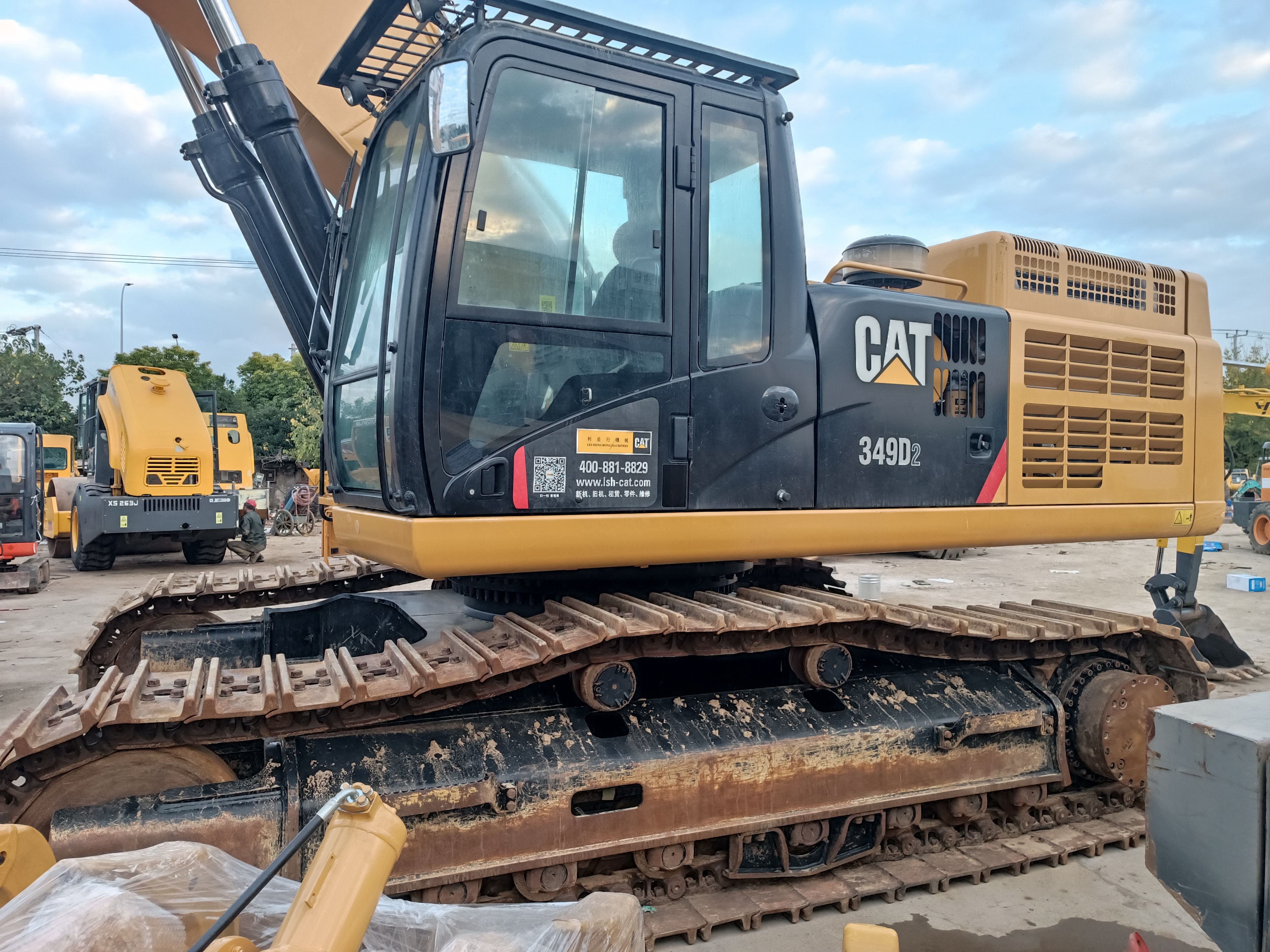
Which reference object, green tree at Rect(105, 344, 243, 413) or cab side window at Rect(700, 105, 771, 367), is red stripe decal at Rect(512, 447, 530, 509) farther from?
green tree at Rect(105, 344, 243, 413)

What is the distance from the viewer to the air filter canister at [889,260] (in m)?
4.46

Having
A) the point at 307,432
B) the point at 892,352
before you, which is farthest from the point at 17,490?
the point at 307,432

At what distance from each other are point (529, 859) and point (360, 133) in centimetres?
415

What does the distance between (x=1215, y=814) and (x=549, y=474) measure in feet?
6.93

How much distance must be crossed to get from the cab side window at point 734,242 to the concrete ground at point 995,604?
90.4 inches

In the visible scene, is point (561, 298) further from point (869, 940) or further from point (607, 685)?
point (869, 940)

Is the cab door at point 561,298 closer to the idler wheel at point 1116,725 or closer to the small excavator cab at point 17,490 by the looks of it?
the idler wheel at point 1116,725

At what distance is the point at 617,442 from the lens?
3.22 meters

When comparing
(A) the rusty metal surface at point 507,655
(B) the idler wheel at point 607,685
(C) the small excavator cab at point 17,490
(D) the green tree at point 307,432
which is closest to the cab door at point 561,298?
(A) the rusty metal surface at point 507,655

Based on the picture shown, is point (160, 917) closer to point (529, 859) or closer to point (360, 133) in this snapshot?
point (529, 859)

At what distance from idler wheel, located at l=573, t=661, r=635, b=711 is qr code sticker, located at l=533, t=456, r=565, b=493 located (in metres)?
0.67

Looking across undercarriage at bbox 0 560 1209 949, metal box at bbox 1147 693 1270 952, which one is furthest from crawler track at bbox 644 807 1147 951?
metal box at bbox 1147 693 1270 952

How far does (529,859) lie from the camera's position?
311cm

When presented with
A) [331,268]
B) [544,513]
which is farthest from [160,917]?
[331,268]
